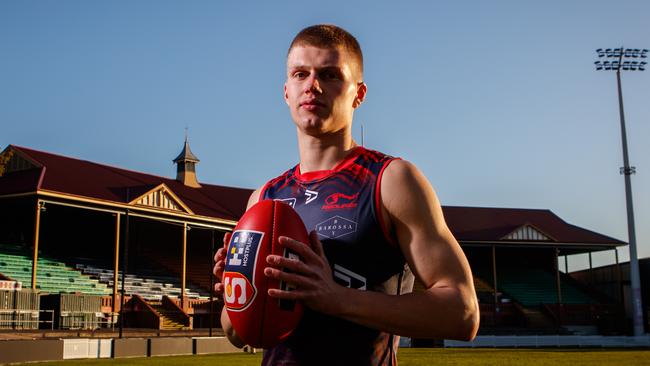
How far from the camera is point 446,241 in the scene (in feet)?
8.29

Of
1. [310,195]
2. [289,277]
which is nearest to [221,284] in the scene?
[289,277]

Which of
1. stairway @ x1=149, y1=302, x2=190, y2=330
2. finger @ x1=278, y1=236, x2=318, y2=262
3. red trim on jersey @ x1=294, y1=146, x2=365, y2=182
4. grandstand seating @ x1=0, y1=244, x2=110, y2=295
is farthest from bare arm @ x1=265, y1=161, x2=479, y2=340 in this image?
stairway @ x1=149, y1=302, x2=190, y2=330

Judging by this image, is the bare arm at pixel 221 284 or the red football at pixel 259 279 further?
the bare arm at pixel 221 284

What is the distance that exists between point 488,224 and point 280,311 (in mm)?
51828

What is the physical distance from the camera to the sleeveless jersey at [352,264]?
260cm

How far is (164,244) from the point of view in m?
46.5

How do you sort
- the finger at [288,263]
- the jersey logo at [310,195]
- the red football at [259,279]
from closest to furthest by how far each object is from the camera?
the finger at [288,263] → the red football at [259,279] → the jersey logo at [310,195]

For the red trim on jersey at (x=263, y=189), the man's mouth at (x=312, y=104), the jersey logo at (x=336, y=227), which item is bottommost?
the jersey logo at (x=336, y=227)

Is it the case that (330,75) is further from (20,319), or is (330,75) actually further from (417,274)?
(20,319)

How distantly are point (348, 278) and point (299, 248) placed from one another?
11.2 inches

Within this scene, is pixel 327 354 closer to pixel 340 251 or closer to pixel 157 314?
pixel 340 251

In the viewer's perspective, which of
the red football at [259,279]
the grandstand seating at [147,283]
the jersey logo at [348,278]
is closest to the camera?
the red football at [259,279]

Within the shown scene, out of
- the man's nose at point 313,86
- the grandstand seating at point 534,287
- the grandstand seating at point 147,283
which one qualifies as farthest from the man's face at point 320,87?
the grandstand seating at point 534,287

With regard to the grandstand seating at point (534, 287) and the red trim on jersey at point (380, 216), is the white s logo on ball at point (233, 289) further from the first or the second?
the grandstand seating at point (534, 287)
